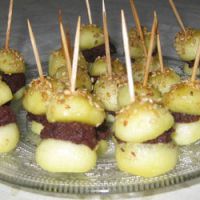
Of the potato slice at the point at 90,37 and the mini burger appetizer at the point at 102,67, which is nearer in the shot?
the mini burger appetizer at the point at 102,67

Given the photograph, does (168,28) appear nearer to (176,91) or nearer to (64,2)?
(64,2)

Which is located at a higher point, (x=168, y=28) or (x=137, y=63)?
(x=137, y=63)

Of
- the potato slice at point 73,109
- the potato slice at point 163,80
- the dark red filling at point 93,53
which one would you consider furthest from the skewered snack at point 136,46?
the potato slice at point 73,109

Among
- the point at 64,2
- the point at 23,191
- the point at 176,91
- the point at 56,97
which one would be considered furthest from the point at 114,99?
the point at 64,2

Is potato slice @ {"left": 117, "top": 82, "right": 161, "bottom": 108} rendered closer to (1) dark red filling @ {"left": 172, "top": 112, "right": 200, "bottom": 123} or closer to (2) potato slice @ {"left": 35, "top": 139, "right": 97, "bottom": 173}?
(1) dark red filling @ {"left": 172, "top": 112, "right": 200, "bottom": 123}

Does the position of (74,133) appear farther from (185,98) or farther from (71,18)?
(71,18)

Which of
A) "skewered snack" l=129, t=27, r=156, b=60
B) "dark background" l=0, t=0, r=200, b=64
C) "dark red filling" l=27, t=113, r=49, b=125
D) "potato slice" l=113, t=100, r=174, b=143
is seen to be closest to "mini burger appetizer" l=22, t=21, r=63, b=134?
"dark red filling" l=27, t=113, r=49, b=125

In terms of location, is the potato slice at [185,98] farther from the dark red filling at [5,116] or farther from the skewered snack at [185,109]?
the dark red filling at [5,116]
